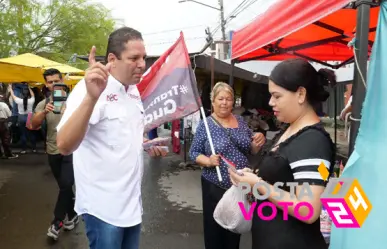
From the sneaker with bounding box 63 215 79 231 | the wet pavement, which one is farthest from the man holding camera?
the wet pavement

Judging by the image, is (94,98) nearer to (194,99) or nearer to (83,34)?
(194,99)

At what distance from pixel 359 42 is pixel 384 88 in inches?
12.9

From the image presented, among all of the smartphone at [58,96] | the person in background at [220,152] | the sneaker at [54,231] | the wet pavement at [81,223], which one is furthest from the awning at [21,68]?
the person in background at [220,152]

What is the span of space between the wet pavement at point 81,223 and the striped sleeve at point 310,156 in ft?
9.27

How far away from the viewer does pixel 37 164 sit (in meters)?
9.03

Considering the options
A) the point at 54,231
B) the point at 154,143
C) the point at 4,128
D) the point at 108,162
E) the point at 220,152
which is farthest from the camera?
the point at 4,128

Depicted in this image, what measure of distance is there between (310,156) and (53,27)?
24.0 m

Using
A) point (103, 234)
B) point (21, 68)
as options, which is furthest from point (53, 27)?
point (103, 234)

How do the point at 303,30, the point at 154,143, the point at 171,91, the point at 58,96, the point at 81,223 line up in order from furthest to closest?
the point at 81,223, the point at 303,30, the point at 58,96, the point at 171,91, the point at 154,143

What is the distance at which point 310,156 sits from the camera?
1728 millimetres

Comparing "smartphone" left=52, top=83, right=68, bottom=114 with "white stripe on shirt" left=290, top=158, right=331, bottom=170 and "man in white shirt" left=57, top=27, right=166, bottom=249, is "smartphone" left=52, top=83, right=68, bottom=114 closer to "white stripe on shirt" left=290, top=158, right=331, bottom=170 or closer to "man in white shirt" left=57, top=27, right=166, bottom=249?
"man in white shirt" left=57, top=27, right=166, bottom=249

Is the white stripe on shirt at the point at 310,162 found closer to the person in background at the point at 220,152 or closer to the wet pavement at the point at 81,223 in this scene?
the person in background at the point at 220,152

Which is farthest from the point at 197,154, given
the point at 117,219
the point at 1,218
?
the point at 1,218

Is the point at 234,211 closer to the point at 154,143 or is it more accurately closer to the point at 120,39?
the point at 154,143
